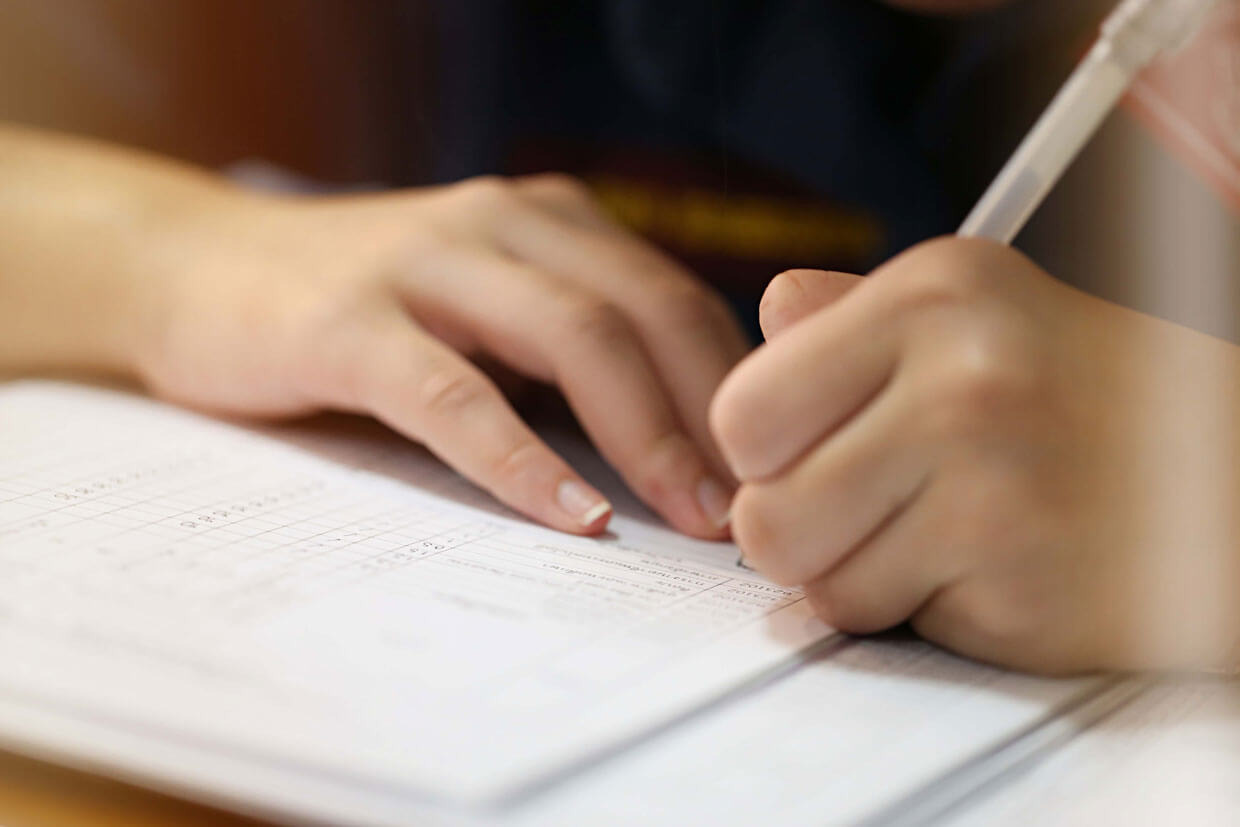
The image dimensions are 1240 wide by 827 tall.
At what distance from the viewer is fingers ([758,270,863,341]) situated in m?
0.27

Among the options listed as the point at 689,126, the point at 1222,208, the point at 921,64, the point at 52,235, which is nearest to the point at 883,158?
the point at 921,64

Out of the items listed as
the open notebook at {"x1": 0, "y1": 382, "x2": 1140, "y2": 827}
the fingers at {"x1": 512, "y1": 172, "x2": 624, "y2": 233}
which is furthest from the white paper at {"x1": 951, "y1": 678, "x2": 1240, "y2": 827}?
the fingers at {"x1": 512, "y1": 172, "x2": 624, "y2": 233}

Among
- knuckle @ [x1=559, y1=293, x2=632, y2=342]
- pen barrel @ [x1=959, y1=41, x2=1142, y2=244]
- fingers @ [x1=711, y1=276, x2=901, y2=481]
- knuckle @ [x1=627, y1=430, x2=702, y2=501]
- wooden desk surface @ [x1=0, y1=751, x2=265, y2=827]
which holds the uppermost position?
pen barrel @ [x1=959, y1=41, x2=1142, y2=244]

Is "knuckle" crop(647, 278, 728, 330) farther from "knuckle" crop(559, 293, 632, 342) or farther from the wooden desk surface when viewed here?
the wooden desk surface

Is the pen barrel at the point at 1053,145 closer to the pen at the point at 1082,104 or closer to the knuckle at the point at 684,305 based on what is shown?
the pen at the point at 1082,104

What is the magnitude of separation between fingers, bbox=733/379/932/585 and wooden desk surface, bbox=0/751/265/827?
13 cm

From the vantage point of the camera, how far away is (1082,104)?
290 mm

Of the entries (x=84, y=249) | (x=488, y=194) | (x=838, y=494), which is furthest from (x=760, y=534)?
(x=84, y=249)

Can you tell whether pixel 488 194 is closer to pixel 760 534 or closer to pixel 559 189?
pixel 559 189

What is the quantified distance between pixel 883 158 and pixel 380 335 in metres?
0.29

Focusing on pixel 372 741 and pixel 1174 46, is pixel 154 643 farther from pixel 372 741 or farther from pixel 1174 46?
pixel 1174 46

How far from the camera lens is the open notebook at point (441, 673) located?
20cm

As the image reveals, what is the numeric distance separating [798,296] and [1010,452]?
0.20 feet

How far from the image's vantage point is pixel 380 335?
1.27 ft
